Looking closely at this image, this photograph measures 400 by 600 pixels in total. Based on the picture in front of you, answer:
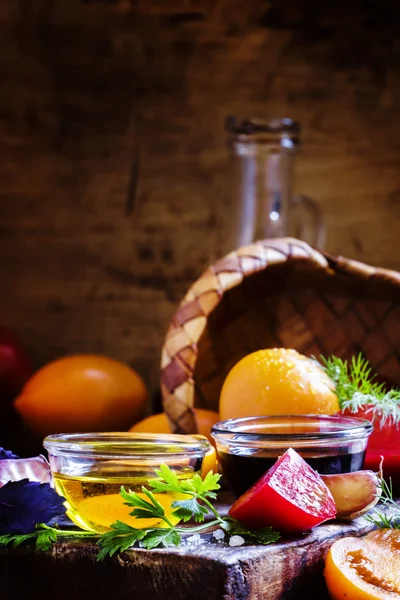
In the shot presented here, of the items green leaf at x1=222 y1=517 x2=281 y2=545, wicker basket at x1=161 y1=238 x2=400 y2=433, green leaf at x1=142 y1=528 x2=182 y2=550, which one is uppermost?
wicker basket at x1=161 y1=238 x2=400 y2=433

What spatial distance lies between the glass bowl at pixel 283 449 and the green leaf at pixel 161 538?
0.37 ft

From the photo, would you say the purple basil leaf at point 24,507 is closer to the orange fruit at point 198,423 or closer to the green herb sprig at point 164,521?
the green herb sprig at point 164,521

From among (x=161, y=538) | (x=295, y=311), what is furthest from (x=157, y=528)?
(x=295, y=311)

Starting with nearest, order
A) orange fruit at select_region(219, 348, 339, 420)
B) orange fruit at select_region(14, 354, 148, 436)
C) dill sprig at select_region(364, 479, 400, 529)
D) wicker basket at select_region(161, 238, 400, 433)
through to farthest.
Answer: dill sprig at select_region(364, 479, 400, 529) < orange fruit at select_region(219, 348, 339, 420) < wicker basket at select_region(161, 238, 400, 433) < orange fruit at select_region(14, 354, 148, 436)

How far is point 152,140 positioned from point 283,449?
2.40ft

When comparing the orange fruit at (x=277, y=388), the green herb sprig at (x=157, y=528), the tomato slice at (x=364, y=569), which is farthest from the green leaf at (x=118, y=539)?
the orange fruit at (x=277, y=388)

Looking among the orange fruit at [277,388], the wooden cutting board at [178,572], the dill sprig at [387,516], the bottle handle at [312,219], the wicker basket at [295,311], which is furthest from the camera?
the bottle handle at [312,219]

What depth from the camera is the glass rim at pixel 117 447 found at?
22.1 inches

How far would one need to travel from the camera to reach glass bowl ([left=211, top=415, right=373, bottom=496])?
61cm

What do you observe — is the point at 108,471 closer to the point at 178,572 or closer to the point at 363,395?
the point at 178,572

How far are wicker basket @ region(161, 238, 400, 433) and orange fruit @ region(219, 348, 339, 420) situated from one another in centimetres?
10

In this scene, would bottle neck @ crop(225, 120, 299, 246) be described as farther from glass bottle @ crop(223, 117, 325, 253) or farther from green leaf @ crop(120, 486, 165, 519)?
green leaf @ crop(120, 486, 165, 519)

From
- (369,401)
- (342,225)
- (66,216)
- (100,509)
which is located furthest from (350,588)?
(66,216)

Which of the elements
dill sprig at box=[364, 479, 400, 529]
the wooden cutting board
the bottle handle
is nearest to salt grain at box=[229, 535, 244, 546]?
the wooden cutting board
